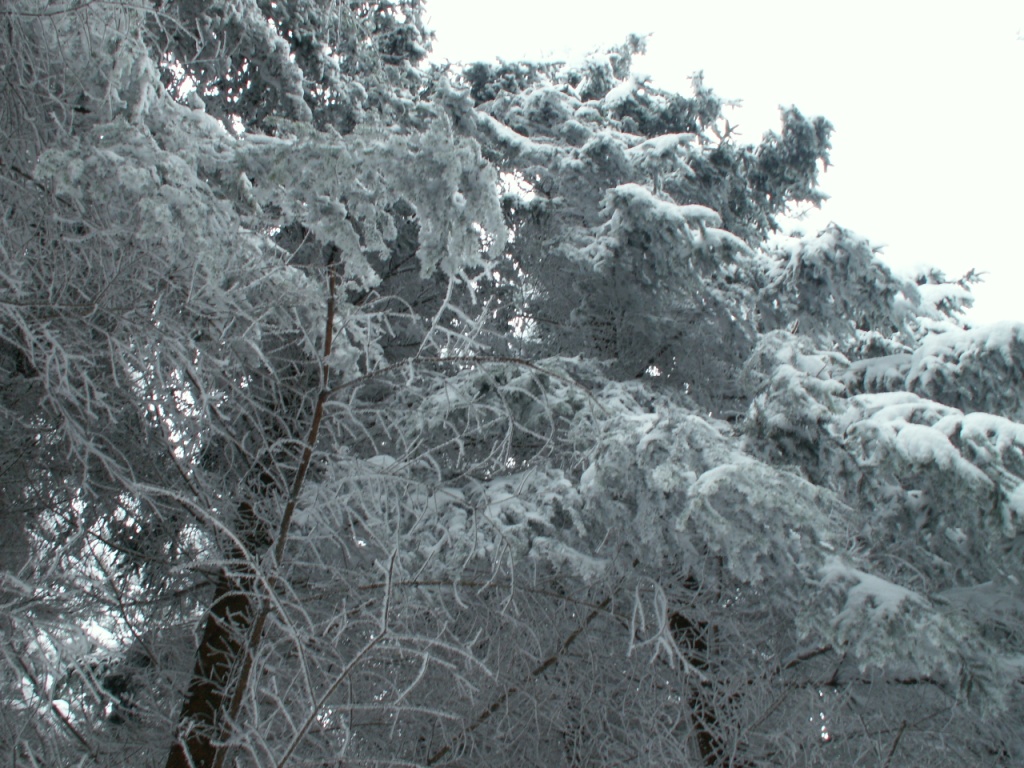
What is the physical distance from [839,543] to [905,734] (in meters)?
1.06

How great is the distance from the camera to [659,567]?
388 centimetres

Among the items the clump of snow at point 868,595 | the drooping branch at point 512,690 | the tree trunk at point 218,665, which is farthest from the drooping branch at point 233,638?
the clump of snow at point 868,595

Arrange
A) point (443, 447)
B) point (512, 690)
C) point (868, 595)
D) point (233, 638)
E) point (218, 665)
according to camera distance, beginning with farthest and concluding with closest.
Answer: point (868, 595)
point (443, 447)
point (512, 690)
point (218, 665)
point (233, 638)

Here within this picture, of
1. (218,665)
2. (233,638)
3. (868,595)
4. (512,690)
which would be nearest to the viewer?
(233,638)

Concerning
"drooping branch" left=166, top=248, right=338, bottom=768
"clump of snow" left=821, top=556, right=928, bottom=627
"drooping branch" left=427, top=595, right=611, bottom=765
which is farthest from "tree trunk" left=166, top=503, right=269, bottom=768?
"clump of snow" left=821, top=556, right=928, bottom=627

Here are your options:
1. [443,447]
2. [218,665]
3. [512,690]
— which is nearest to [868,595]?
[512,690]

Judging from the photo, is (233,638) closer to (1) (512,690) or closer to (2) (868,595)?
(1) (512,690)

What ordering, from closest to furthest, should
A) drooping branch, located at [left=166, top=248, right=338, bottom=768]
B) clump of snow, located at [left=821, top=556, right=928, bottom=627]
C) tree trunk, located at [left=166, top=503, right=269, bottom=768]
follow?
drooping branch, located at [left=166, top=248, right=338, bottom=768] → tree trunk, located at [left=166, top=503, right=269, bottom=768] → clump of snow, located at [left=821, top=556, right=928, bottom=627]

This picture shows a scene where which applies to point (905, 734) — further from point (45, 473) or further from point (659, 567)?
point (45, 473)

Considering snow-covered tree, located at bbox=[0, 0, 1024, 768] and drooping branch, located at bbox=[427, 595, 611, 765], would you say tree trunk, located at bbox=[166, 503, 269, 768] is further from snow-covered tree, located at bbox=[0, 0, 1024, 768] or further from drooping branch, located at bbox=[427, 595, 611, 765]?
drooping branch, located at bbox=[427, 595, 611, 765]

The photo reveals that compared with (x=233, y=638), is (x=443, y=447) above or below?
above

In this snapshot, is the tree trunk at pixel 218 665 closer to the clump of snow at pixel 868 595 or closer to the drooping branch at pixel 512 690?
the drooping branch at pixel 512 690

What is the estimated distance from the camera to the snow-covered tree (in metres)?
2.05

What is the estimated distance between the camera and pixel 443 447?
3.12 m
